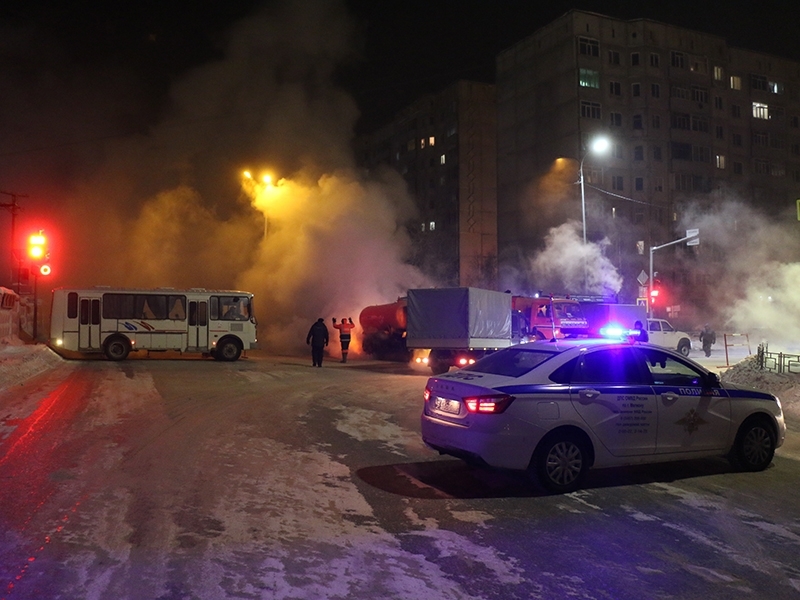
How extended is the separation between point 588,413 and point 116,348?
19634mm

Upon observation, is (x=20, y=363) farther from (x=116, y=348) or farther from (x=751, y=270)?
(x=751, y=270)

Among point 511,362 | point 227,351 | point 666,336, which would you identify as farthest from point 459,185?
point 511,362

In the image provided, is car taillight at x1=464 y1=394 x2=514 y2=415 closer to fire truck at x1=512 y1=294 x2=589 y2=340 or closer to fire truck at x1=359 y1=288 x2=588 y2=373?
fire truck at x1=359 y1=288 x2=588 y2=373

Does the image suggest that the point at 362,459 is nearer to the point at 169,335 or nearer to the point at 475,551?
the point at 475,551

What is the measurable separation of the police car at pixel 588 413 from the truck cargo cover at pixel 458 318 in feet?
37.7

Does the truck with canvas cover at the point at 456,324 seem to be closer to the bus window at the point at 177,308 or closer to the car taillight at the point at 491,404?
the bus window at the point at 177,308

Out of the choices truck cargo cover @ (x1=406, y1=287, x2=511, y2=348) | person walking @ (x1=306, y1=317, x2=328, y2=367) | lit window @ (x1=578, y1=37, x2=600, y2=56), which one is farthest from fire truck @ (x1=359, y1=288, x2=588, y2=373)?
lit window @ (x1=578, y1=37, x2=600, y2=56)

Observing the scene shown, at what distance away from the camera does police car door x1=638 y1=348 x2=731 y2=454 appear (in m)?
6.93

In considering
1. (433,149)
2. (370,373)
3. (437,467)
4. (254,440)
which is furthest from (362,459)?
(433,149)

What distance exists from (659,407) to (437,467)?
2.42 meters

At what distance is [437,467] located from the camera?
7.43 m

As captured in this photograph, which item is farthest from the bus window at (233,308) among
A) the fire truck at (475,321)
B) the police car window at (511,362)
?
the police car window at (511,362)

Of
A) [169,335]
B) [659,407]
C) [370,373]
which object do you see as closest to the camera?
[659,407]

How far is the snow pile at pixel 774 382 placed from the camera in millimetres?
12109
